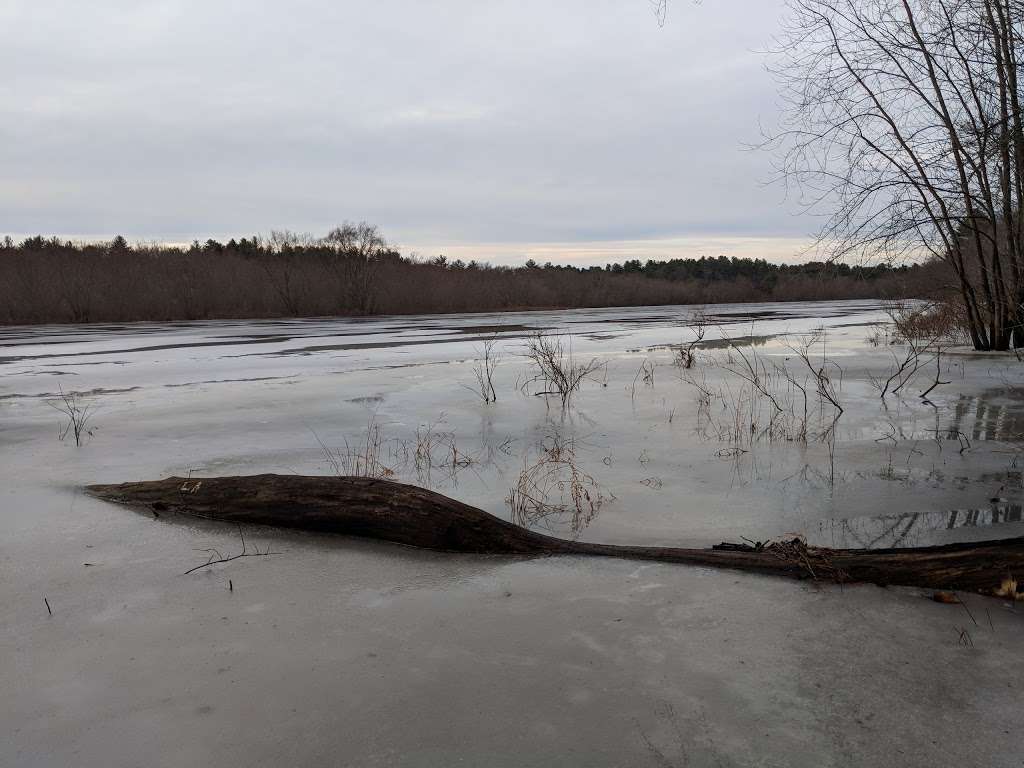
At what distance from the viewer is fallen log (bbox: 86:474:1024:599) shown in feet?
10.3

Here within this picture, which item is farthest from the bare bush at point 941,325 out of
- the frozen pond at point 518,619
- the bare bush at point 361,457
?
the bare bush at point 361,457

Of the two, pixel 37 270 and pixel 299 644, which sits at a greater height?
pixel 37 270

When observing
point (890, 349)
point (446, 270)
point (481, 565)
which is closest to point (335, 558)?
point (481, 565)

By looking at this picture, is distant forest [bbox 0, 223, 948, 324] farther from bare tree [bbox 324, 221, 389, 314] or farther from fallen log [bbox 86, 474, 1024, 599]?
fallen log [bbox 86, 474, 1024, 599]

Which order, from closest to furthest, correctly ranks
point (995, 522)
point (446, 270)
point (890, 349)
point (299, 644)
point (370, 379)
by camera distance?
point (299, 644), point (995, 522), point (370, 379), point (890, 349), point (446, 270)

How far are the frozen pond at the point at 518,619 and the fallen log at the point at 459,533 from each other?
0.12 meters

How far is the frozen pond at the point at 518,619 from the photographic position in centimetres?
216

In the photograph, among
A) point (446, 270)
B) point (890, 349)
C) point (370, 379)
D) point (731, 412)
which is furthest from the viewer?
point (446, 270)

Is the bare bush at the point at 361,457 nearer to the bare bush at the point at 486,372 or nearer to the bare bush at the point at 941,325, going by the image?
the bare bush at the point at 486,372

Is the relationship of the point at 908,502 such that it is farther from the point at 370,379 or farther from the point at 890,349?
the point at 890,349

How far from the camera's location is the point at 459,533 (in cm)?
374

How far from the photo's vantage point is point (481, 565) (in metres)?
3.55

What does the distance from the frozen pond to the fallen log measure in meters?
0.12

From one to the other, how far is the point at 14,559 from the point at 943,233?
1181 centimetres
